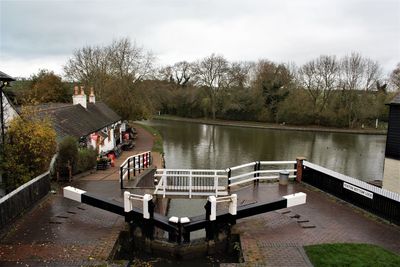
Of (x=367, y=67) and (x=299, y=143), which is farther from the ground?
(x=367, y=67)

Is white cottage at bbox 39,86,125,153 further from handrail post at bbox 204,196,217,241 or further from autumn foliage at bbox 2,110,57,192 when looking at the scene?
handrail post at bbox 204,196,217,241

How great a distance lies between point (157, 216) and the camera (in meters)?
8.58

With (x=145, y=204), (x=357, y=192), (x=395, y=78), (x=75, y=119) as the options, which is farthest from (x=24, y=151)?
(x=395, y=78)

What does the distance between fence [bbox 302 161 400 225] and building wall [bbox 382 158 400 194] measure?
9.15ft

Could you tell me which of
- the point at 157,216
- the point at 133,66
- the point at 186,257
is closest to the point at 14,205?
the point at 157,216

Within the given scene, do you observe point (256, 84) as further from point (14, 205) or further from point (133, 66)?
point (14, 205)

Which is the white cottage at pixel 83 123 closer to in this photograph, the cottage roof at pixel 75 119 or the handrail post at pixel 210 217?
the cottage roof at pixel 75 119

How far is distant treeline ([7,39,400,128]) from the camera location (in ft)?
124

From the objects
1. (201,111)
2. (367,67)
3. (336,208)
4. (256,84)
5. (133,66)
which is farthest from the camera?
(201,111)

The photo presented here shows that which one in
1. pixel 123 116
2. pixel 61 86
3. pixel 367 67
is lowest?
pixel 123 116

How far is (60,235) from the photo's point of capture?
8242 millimetres

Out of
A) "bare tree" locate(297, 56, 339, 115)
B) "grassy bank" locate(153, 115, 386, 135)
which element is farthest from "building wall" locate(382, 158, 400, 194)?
"bare tree" locate(297, 56, 339, 115)

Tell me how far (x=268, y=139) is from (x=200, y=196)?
2879 centimetres

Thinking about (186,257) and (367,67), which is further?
(367,67)
